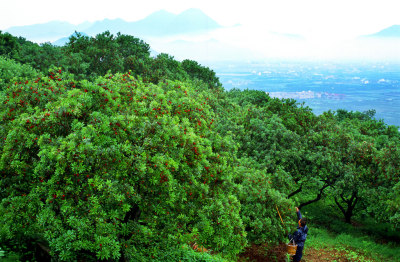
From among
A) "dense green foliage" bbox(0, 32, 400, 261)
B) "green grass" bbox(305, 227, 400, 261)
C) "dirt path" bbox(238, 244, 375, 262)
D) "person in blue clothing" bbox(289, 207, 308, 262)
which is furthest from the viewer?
"green grass" bbox(305, 227, 400, 261)

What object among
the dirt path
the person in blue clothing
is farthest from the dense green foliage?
the dirt path

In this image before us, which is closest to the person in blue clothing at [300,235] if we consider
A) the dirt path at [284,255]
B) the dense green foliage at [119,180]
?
the dense green foliage at [119,180]

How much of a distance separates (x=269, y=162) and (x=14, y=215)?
15569 mm

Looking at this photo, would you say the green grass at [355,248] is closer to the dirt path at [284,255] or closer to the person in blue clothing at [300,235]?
the dirt path at [284,255]

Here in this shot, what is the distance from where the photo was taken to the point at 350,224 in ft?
89.4

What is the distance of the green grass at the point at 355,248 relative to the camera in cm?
1831

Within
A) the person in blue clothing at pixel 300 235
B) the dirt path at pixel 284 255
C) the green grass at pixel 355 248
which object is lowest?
the green grass at pixel 355 248

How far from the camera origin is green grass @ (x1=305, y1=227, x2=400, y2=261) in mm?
18312

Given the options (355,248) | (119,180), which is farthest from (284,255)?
(119,180)

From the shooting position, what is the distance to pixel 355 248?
1959cm

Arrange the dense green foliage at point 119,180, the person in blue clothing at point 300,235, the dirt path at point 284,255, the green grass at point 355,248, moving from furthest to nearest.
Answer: the green grass at point 355,248, the dirt path at point 284,255, the person in blue clothing at point 300,235, the dense green foliage at point 119,180

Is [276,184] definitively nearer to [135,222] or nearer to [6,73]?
[135,222]

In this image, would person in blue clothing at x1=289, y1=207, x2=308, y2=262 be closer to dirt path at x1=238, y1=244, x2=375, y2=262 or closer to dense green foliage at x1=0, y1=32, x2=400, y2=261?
dense green foliage at x1=0, y1=32, x2=400, y2=261

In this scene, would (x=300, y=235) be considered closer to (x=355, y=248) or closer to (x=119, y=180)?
(x=355, y=248)
